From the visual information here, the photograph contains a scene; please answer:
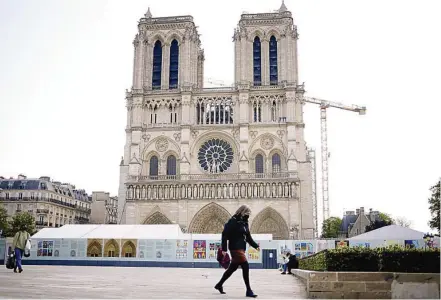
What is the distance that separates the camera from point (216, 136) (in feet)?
159

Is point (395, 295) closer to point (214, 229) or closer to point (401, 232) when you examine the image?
point (401, 232)

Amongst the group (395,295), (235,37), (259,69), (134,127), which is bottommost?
(395,295)

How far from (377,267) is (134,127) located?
41390 mm

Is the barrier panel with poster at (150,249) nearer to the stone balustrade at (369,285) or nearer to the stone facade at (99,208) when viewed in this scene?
the stone balustrade at (369,285)

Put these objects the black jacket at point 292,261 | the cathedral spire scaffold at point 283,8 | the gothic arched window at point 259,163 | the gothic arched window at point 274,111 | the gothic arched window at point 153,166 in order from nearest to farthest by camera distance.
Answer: the black jacket at point 292,261 → the gothic arched window at point 259,163 → the gothic arched window at point 274,111 → the gothic arched window at point 153,166 → the cathedral spire scaffold at point 283,8

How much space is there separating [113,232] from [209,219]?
13.1m

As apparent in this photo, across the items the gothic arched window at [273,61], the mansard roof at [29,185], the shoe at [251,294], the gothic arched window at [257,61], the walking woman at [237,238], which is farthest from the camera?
the mansard roof at [29,185]

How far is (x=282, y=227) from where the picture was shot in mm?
44750

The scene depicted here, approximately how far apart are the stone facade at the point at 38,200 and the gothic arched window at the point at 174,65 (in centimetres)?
1884

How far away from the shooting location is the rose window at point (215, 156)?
48031mm

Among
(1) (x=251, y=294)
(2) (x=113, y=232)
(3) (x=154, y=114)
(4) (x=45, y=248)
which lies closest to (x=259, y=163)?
(3) (x=154, y=114)

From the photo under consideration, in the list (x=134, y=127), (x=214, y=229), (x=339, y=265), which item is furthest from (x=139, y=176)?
(x=339, y=265)

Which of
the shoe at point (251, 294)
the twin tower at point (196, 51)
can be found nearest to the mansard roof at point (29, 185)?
the twin tower at point (196, 51)

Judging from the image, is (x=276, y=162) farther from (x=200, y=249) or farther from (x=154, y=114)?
(x=200, y=249)
